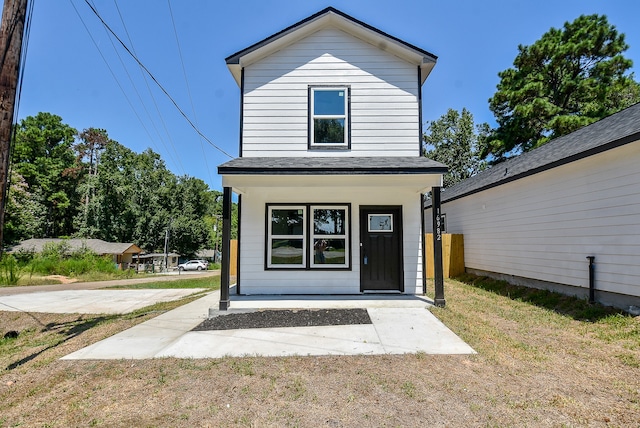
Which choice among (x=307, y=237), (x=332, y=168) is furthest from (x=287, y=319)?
(x=332, y=168)

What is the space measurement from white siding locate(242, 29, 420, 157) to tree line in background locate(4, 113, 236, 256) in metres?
36.7

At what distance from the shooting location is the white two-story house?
8.00 meters

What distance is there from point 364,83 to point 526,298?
6817 millimetres

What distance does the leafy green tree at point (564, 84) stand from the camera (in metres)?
18.1

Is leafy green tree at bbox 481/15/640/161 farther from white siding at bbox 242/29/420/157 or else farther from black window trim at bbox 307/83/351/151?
black window trim at bbox 307/83/351/151

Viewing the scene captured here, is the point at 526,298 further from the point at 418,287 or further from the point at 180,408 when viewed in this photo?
the point at 180,408

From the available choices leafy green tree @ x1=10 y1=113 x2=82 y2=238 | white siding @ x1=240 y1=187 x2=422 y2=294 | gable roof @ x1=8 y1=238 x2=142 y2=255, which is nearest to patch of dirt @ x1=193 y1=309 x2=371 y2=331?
white siding @ x1=240 y1=187 x2=422 y2=294

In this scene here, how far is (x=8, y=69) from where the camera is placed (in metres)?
4.05

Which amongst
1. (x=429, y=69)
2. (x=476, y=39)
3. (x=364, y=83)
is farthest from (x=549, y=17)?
(x=364, y=83)

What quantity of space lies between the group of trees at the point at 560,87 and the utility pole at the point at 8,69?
73.7 ft

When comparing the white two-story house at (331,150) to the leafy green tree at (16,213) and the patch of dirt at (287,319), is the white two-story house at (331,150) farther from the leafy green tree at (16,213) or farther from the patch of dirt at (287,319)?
the leafy green tree at (16,213)

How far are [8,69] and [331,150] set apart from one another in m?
5.87

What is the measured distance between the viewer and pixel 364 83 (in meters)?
8.24

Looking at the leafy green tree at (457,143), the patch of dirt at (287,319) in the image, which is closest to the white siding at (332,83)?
the patch of dirt at (287,319)
